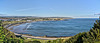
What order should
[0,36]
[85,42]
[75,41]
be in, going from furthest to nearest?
[0,36], [75,41], [85,42]

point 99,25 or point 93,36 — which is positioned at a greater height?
point 99,25

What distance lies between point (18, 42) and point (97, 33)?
10168mm

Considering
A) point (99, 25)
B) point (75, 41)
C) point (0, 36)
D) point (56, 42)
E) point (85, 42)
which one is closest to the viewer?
point (85, 42)

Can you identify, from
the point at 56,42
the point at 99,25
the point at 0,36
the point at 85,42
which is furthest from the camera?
the point at 0,36

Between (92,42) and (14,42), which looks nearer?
(92,42)

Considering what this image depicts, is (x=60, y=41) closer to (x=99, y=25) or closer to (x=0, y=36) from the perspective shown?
(x=99, y=25)

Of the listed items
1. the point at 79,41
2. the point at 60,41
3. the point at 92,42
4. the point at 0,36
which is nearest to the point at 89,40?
the point at 92,42

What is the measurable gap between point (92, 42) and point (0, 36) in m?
14.6

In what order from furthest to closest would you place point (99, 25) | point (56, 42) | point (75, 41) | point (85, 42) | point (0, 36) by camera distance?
point (0, 36) → point (99, 25) → point (75, 41) → point (56, 42) → point (85, 42)

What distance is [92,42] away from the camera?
39.0 feet

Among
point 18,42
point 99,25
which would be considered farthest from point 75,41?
point 18,42

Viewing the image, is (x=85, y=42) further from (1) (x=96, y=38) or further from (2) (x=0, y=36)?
(2) (x=0, y=36)

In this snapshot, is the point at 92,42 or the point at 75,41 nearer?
the point at 92,42

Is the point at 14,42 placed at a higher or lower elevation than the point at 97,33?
lower
